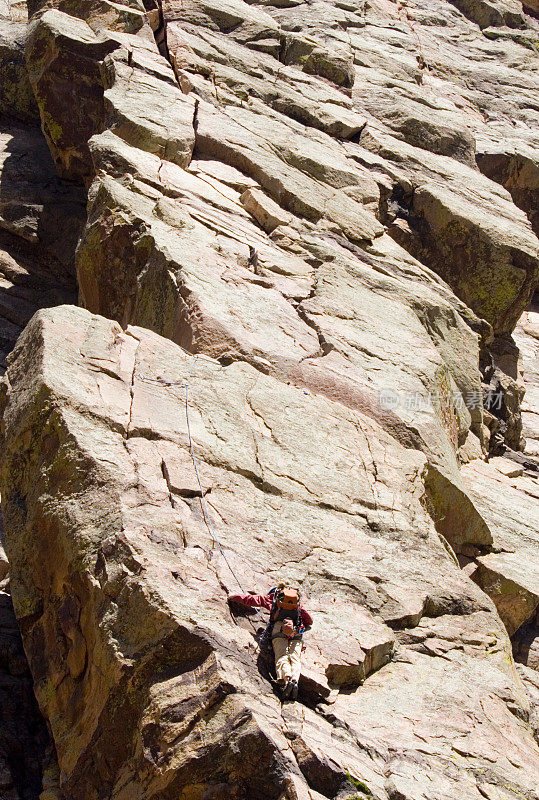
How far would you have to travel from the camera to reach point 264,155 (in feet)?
65.9

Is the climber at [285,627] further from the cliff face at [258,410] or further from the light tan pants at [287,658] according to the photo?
the cliff face at [258,410]

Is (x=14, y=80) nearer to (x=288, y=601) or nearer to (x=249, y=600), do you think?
(x=249, y=600)

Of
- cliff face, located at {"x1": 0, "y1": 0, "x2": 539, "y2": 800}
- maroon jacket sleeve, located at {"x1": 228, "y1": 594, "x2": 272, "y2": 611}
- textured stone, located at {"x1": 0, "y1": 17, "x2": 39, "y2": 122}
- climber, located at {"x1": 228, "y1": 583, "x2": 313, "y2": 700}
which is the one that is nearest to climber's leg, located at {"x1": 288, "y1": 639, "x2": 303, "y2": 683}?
climber, located at {"x1": 228, "y1": 583, "x2": 313, "y2": 700}

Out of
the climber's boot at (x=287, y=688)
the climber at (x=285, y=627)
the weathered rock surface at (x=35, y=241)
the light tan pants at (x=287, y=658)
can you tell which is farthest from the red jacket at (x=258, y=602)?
the weathered rock surface at (x=35, y=241)

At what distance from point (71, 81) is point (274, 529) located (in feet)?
49.1

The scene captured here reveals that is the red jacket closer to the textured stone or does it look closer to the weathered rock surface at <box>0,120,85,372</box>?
the weathered rock surface at <box>0,120,85,372</box>

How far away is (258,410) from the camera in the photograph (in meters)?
12.8

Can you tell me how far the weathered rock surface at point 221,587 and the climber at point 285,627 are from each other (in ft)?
0.69

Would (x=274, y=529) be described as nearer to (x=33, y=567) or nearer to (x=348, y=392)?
(x=33, y=567)

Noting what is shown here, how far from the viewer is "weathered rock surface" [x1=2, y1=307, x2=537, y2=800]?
26.6 ft

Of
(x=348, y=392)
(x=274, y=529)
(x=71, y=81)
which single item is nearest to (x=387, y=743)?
(x=274, y=529)

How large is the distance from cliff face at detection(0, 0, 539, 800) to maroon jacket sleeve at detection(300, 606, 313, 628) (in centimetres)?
36

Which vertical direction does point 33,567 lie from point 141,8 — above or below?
below

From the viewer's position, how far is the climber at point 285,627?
8.63 metres
